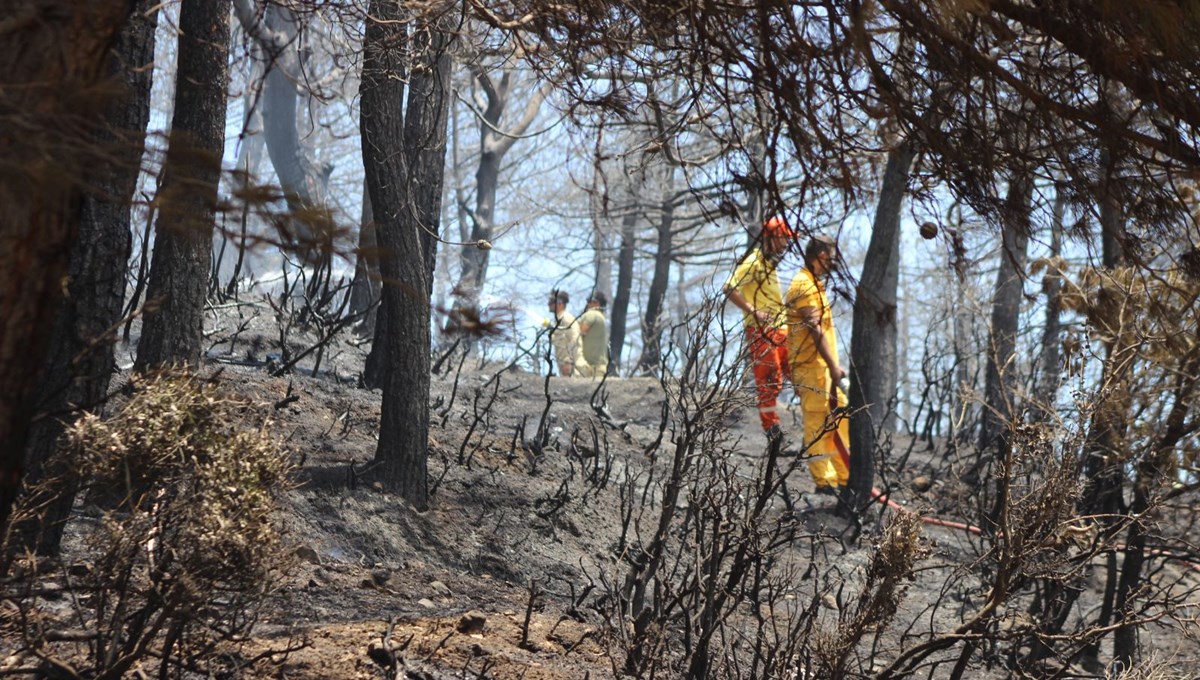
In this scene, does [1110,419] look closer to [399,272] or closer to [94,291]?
[399,272]

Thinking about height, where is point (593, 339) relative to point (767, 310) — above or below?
above

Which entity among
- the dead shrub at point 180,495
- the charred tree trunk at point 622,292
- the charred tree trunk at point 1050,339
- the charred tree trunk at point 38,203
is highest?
the charred tree trunk at point 622,292

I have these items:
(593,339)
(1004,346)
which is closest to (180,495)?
(1004,346)

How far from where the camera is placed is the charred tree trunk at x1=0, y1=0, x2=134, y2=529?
215 centimetres

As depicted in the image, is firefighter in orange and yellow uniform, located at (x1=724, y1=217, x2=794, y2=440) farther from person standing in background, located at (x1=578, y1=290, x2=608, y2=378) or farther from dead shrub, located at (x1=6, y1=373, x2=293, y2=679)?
person standing in background, located at (x1=578, y1=290, x2=608, y2=378)

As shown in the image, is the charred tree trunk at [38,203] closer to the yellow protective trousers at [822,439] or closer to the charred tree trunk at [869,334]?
the charred tree trunk at [869,334]

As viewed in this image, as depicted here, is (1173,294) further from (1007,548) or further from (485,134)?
(485,134)

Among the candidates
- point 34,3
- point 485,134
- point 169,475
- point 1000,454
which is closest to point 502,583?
point 169,475

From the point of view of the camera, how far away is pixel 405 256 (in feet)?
19.6

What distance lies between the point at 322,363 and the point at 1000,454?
188 inches

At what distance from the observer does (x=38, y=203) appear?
2236 mm

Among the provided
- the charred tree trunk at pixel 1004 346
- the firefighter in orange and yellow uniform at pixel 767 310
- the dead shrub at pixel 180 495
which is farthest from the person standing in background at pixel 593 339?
the dead shrub at pixel 180 495

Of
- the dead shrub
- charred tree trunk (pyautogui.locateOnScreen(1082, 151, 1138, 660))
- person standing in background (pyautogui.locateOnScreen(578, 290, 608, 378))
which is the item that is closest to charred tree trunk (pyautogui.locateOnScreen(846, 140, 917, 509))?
charred tree trunk (pyautogui.locateOnScreen(1082, 151, 1138, 660))

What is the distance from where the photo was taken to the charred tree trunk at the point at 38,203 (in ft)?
7.07
